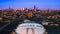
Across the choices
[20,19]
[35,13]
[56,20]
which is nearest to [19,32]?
[20,19]

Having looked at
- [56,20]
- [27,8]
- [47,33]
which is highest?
[27,8]

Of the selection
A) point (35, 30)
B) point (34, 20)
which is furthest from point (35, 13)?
point (35, 30)

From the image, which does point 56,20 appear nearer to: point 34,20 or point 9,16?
point 34,20

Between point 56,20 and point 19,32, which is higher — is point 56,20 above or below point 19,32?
→ above

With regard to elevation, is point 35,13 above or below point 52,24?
above

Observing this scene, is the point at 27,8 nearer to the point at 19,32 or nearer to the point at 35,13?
the point at 35,13
